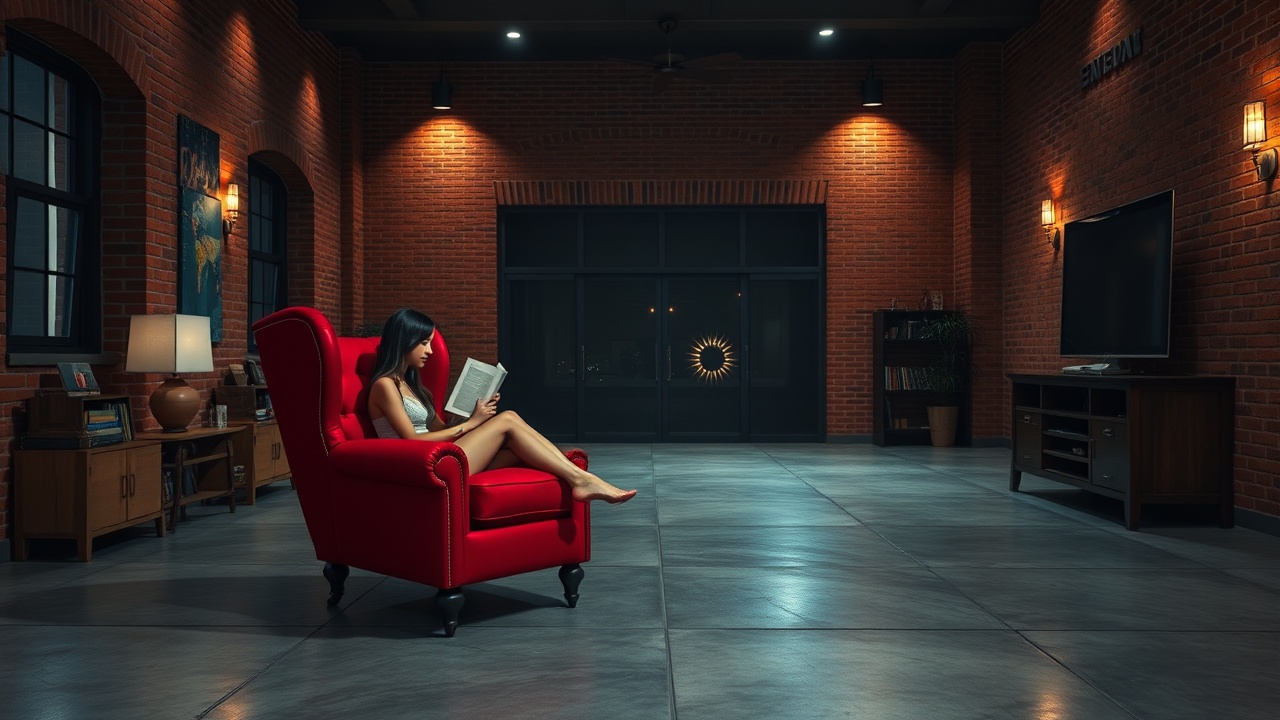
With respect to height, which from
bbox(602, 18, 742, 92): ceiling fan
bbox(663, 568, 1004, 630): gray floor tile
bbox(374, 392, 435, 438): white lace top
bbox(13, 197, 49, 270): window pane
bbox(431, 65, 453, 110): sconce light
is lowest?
bbox(663, 568, 1004, 630): gray floor tile

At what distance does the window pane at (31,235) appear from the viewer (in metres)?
5.30

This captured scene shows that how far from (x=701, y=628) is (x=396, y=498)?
3.73 ft

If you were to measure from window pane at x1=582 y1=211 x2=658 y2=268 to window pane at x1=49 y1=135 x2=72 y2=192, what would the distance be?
5996 mm

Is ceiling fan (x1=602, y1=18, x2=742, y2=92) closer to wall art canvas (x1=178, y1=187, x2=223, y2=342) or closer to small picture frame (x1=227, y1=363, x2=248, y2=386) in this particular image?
wall art canvas (x1=178, y1=187, x2=223, y2=342)

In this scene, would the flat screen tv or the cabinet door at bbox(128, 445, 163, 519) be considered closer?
the cabinet door at bbox(128, 445, 163, 519)

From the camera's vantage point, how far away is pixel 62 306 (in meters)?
5.67

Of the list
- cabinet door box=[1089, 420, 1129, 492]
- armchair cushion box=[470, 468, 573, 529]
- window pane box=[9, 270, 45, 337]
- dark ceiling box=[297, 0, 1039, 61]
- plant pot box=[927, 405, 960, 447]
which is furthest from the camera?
plant pot box=[927, 405, 960, 447]

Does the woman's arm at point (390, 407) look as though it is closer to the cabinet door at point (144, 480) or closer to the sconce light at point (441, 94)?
the cabinet door at point (144, 480)

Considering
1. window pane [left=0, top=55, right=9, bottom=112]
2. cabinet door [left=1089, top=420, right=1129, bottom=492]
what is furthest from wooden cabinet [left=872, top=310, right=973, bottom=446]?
window pane [left=0, top=55, right=9, bottom=112]

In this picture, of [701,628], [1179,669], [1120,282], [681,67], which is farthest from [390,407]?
[681,67]

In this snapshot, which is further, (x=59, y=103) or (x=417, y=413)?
(x=59, y=103)

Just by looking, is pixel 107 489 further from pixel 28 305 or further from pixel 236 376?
pixel 236 376

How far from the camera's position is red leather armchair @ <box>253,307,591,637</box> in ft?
11.0

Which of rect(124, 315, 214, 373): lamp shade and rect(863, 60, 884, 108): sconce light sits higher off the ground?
rect(863, 60, 884, 108): sconce light
